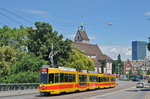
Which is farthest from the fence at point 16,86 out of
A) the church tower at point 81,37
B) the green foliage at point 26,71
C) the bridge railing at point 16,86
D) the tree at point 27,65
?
the church tower at point 81,37

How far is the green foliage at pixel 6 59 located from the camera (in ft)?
147

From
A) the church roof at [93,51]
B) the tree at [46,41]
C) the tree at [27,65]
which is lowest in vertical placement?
the tree at [27,65]

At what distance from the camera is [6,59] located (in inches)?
1955

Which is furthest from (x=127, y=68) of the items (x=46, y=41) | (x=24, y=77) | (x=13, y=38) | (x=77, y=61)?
(x=24, y=77)

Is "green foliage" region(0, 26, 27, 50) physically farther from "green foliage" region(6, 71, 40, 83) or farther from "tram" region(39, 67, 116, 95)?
"tram" region(39, 67, 116, 95)

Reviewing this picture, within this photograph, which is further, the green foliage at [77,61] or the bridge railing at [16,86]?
the green foliage at [77,61]

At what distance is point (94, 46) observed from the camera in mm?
150875

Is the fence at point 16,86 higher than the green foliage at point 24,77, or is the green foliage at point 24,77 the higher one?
the green foliage at point 24,77

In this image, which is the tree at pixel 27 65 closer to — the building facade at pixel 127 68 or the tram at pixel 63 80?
the tram at pixel 63 80

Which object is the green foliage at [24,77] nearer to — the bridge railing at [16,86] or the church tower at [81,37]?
the bridge railing at [16,86]

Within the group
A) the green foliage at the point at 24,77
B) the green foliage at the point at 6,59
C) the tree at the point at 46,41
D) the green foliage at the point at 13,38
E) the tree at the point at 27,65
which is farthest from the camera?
the green foliage at the point at 13,38

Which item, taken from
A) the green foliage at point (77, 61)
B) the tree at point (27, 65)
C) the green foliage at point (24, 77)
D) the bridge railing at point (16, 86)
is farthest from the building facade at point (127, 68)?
the bridge railing at point (16, 86)

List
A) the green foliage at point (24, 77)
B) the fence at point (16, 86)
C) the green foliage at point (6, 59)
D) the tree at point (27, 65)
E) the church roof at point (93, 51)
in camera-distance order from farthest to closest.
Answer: the church roof at point (93, 51) < the green foliage at point (6, 59) < the tree at point (27, 65) < the green foliage at point (24, 77) < the fence at point (16, 86)

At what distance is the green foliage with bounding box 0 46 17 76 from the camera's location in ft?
147
